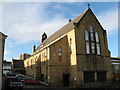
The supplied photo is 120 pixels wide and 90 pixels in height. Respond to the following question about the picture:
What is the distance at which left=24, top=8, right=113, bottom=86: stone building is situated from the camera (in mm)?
32844

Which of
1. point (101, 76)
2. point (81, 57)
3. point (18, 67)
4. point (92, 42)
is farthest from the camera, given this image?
point (18, 67)

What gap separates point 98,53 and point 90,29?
654 centimetres

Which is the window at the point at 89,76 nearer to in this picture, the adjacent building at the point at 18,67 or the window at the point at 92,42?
the window at the point at 92,42

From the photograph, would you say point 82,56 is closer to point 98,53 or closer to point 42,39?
point 98,53

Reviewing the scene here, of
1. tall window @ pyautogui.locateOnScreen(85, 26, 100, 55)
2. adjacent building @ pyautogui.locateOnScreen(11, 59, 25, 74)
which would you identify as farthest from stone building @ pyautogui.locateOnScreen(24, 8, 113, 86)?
adjacent building @ pyautogui.locateOnScreen(11, 59, 25, 74)

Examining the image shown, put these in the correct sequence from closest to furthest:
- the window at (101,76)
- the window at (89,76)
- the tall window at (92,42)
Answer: the window at (89,76) < the window at (101,76) < the tall window at (92,42)

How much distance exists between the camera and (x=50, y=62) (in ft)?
110

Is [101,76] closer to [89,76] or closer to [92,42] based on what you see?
[89,76]

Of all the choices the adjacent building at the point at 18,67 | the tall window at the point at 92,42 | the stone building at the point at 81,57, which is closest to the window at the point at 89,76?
the stone building at the point at 81,57

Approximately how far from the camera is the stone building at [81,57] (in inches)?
1293

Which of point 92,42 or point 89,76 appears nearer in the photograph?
point 89,76

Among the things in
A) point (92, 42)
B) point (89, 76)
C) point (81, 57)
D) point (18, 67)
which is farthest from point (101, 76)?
point (18, 67)

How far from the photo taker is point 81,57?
33.5m

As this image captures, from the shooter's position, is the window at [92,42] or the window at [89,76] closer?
the window at [89,76]
